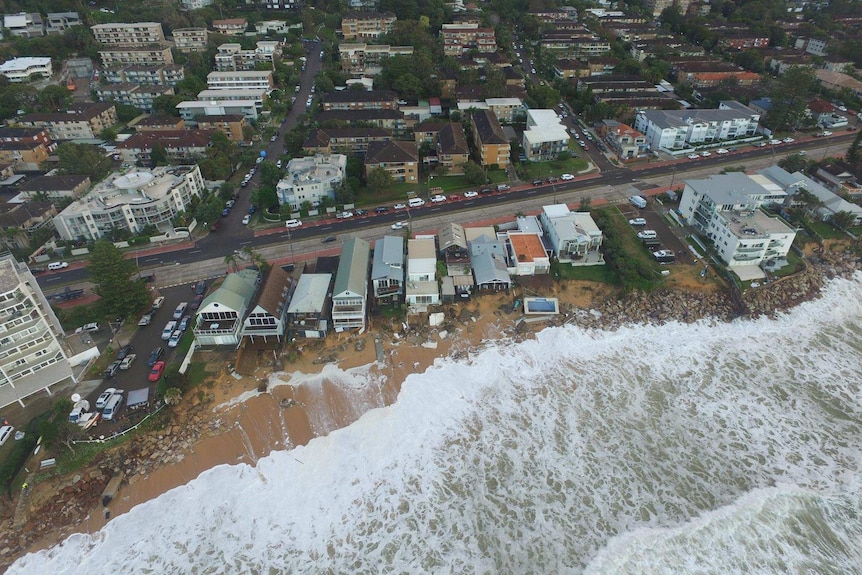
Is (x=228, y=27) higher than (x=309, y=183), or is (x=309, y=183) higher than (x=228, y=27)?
(x=228, y=27)

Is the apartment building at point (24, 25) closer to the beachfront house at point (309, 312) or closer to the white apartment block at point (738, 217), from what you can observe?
the beachfront house at point (309, 312)

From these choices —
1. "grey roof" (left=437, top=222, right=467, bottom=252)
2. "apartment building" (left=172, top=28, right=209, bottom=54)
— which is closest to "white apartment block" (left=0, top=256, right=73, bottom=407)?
"grey roof" (left=437, top=222, right=467, bottom=252)

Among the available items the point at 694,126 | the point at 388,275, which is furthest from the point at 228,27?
the point at 694,126

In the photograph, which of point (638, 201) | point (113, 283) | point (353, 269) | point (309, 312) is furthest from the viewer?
point (638, 201)

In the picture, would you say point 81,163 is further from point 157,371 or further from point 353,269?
point 353,269

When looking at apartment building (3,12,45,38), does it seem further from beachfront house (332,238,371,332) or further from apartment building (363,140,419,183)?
beachfront house (332,238,371,332)

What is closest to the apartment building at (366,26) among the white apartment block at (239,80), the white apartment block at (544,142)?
the white apartment block at (239,80)
